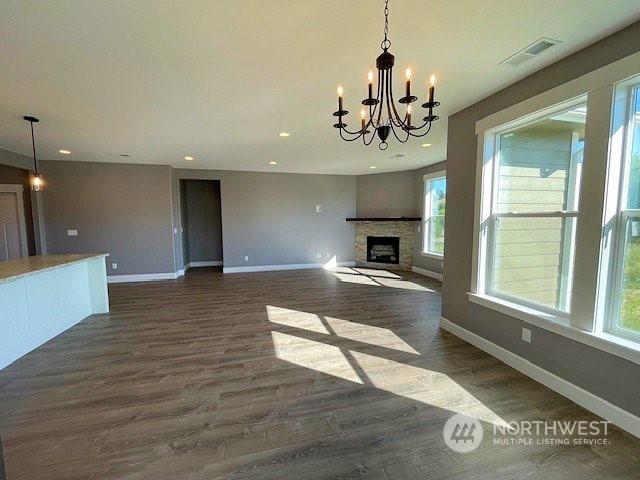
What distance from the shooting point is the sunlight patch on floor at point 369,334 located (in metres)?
3.08

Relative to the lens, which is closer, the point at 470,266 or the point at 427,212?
the point at 470,266

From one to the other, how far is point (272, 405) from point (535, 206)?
9.37 feet

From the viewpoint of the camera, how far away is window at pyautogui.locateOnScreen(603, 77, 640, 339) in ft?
6.20

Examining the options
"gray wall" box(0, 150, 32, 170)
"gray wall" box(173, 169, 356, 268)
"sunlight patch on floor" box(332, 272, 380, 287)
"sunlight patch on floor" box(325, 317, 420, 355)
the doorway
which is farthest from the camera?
the doorway

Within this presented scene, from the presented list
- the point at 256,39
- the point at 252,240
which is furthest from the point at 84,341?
the point at 252,240

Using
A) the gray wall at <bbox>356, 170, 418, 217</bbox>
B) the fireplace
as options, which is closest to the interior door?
the gray wall at <bbox>356, 170, 418, 217</bbox>

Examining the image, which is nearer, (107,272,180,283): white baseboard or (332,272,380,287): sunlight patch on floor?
(332,272,380,287): sunlight patch on floor

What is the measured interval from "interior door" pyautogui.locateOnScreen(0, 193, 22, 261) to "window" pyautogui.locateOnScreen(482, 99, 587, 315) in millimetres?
8213

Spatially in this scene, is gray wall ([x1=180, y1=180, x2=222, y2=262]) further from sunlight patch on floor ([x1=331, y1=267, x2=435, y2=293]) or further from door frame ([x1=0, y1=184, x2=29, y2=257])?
sunlight patch on floor ([x1=331, y1=267, x2=435, y2=293])

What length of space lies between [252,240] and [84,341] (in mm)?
4415

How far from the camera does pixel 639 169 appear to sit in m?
1.88

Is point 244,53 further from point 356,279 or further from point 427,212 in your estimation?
point 427,212

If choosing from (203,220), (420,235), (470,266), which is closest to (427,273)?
(420,235)

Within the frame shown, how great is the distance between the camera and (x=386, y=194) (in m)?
7.63
